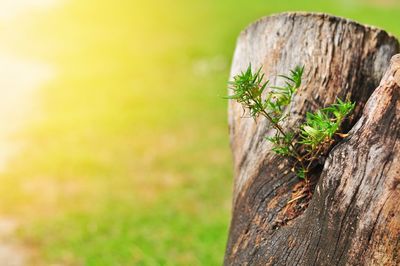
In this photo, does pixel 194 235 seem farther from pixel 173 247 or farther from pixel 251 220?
pixel 251 220

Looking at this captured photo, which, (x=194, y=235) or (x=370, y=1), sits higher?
(x=370, y=1)

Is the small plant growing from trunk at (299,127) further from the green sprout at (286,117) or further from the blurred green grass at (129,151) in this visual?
the blurred green grass at (129,151)

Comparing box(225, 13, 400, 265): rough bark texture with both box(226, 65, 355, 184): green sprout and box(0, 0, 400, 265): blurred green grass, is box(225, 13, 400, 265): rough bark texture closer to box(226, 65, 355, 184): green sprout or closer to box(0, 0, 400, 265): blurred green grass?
box(226, 65, 355, 184): green sprout

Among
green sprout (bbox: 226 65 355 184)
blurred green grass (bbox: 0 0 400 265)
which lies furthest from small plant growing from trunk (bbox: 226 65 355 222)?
blurred green grass (bbox: 0 0 400 265)

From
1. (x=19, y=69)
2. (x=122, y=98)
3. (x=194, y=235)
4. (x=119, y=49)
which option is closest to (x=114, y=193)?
(x=194, y=235)

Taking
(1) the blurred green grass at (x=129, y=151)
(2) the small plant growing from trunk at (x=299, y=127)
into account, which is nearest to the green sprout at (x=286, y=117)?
(2) the small plant growing from trunk at (x=299, y=127)

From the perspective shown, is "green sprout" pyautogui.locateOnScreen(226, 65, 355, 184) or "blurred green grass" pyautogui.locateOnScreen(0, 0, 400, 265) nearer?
"green sprout" pyautogui.locateOnScreen(226, 65, 355, 184)
